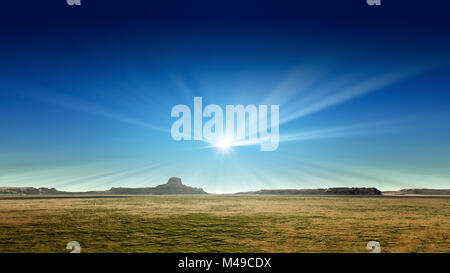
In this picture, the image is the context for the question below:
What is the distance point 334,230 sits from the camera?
18078 mm

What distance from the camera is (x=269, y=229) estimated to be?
18.5 meters

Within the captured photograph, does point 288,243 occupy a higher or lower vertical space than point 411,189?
higher

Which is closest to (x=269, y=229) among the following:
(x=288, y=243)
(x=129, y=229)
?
(x=288, y=243)
